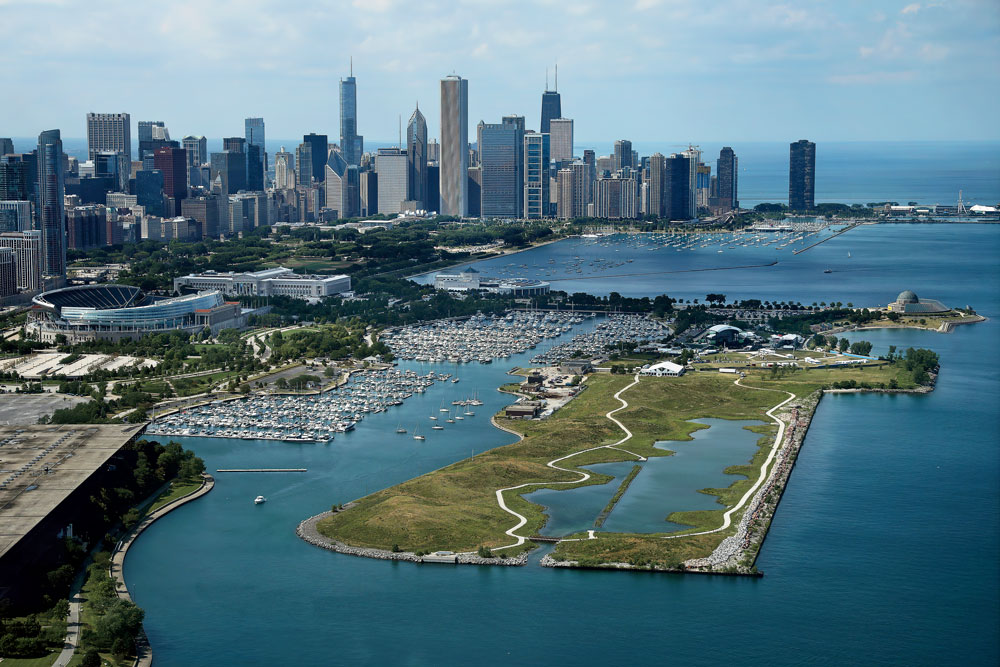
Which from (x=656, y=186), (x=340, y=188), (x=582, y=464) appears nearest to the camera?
(x=582, y=464)

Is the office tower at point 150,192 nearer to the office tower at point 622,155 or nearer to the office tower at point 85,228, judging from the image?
the office tower at point 85,228

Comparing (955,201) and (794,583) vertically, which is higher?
(955,201)

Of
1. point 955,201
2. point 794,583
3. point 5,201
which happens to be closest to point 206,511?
point 794,583

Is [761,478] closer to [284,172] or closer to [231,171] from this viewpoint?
[231,171]

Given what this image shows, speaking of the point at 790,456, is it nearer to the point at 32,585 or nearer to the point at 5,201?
the point at 32,585

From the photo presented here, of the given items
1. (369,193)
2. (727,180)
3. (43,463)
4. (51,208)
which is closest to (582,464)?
(43,463)
